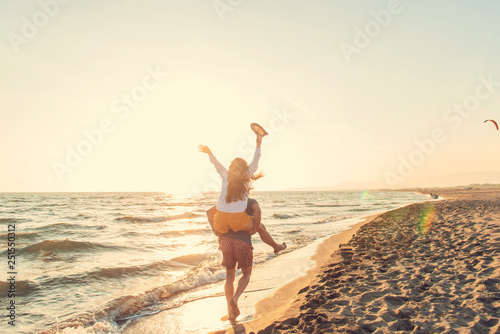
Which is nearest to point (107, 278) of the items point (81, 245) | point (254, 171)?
point (81, 245)

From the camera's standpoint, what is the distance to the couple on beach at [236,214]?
4.33 meters

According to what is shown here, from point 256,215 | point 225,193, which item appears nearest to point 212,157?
point 225,193

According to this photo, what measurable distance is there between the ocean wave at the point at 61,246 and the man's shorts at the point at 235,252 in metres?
10.2

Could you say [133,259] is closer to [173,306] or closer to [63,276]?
[63,276]

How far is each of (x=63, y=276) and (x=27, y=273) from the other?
145 cm

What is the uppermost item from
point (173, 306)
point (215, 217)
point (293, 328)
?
point (215, 217)

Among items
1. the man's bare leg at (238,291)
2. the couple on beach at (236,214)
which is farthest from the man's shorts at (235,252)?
the man's bare leg at (238,291)

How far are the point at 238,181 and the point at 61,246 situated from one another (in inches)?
486

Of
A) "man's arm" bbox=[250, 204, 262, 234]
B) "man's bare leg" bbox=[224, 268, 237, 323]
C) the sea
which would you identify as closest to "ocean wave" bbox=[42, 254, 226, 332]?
the sea

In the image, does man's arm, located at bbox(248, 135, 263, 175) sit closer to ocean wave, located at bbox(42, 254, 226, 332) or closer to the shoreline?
the shoreline

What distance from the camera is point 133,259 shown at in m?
10.6

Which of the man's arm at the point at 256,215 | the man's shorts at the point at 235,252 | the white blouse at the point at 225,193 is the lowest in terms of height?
the man's shorts at the point at 235,252

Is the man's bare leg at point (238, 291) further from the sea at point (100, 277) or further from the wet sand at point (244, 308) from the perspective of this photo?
the sea at point (100, 277)

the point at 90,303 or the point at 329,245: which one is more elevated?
the point at 90,303
